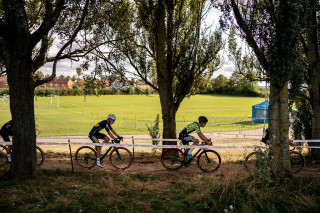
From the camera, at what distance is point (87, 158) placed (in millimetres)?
8906

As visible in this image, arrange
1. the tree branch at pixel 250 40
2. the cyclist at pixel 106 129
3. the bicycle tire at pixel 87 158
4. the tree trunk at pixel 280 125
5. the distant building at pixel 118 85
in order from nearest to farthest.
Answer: the tree trunk at pixel 280 125 < the tree branch at pixel 250 40 < the cyclist at pixel 106 129 < the bicycle tire at pixel 87 158 < the distant building at pixel 118 85

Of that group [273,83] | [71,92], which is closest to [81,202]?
[273,83]

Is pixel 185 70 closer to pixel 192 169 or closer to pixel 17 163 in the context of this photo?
pixel 192 169

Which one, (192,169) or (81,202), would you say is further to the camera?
(192,169)

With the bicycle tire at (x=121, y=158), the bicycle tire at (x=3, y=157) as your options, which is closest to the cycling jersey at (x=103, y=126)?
the bicycle tire at (x=121, y=158)

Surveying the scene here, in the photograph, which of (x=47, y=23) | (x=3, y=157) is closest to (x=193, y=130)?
(x=47, y=23)

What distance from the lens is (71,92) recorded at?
106750mm

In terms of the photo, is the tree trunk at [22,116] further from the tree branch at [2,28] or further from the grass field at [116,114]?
the grass field at [116,114]

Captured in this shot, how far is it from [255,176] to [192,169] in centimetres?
277

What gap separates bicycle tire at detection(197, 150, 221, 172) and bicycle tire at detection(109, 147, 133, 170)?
2.29 metres

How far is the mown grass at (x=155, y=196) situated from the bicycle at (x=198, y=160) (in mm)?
1582

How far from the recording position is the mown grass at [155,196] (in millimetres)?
5238

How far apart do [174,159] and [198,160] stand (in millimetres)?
789

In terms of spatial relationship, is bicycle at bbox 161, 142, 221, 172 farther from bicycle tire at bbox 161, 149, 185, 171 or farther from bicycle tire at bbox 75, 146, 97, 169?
bicycle tire at bbox 75, 146, 97, 169
